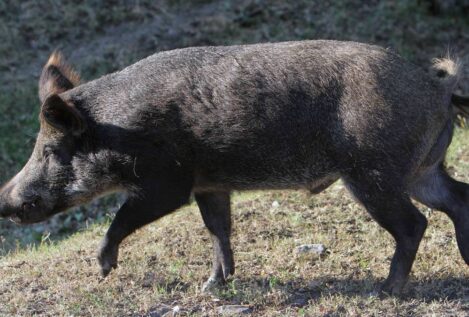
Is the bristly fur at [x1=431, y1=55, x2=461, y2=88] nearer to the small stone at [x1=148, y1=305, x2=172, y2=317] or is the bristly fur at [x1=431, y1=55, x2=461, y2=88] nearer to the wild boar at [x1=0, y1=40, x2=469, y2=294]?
the wild boar at [x1=0, y1=40, x2=469, y2=294]

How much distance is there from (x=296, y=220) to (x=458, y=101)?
1.98m

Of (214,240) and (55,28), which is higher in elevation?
(55,28)

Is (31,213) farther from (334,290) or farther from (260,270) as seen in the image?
(334,290)

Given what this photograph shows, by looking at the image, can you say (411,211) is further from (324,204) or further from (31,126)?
(31,126)

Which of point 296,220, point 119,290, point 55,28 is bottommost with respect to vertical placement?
point 119,290

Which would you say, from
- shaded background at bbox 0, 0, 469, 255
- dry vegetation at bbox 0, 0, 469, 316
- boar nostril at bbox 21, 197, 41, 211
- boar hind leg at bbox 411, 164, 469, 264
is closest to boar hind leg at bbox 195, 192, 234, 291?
dry vegetation at bbox 0, 0, 469, 316

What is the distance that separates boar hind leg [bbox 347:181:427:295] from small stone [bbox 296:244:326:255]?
99 centimetres

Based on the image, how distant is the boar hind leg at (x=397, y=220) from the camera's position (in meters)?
5.38

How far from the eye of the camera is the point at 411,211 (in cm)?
542

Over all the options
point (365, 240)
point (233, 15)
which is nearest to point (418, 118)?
point (365, 240)

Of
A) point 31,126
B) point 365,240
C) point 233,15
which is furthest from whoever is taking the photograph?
point 233,15

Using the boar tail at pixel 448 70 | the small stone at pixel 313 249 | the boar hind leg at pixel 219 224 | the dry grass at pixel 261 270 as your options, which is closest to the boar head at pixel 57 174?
the dry grass at pixel 261 270

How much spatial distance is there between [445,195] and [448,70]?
0.81 metres

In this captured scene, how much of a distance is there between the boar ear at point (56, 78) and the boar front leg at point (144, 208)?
122 centimetres
